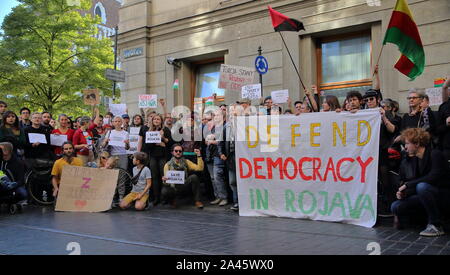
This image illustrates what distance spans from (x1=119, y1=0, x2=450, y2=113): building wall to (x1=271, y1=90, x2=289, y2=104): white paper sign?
201cm

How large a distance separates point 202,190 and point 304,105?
299 centimetres

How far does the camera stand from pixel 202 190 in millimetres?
9586

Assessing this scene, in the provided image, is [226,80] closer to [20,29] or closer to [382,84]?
[382,84]

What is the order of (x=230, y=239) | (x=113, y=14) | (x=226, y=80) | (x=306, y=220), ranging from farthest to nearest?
(x=113, y=14), (x=226, y=80), (x=306, y=220), (x=230, y=239)

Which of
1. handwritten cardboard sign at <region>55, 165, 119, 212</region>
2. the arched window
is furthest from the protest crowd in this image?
the arched window

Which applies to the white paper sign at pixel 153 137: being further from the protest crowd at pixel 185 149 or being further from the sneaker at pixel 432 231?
the sneaker at pixel 432 231

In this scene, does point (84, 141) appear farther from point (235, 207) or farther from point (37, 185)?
point (235, 207)

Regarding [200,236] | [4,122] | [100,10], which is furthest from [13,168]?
[100,10]

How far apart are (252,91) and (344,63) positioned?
3118mm

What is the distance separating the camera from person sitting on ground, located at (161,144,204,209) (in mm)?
8523

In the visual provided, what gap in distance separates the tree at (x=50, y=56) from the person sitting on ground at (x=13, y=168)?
1154cm

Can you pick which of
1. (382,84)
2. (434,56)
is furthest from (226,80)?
(434,56)

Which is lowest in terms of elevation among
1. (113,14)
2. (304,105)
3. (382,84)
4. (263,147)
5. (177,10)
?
(263,147)
